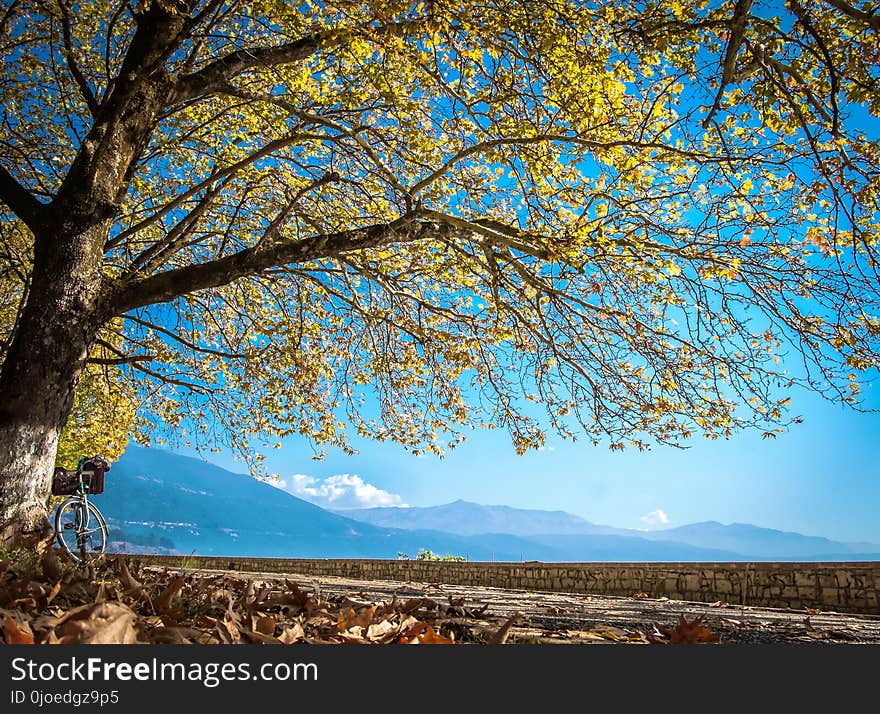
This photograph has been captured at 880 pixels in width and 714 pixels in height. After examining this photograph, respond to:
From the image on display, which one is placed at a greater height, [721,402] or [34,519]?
[721,402]

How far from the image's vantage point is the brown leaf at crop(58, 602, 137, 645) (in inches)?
77.5

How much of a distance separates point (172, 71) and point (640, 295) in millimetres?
6932

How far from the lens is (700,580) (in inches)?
343

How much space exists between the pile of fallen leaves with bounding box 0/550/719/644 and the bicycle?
3491 mm

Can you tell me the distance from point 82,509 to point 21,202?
13.1 ft

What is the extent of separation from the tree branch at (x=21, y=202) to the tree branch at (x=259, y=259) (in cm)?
127

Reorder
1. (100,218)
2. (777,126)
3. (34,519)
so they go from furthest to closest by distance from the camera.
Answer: (100,218)
(34,519)
(777,126)

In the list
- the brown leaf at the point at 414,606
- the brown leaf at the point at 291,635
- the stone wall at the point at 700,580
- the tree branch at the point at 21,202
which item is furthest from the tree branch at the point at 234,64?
the stone wall at the point at 700,580

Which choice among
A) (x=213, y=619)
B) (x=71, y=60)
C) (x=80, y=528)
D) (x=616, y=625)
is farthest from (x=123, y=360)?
(x=616, y=625)

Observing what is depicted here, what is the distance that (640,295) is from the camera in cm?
782

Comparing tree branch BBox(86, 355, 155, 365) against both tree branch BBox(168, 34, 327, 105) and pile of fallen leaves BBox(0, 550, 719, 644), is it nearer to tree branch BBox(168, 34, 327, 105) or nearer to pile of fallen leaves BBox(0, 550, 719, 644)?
tree branch BBox(168, 34, 327, 105)

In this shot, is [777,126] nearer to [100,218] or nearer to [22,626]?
[22,626]

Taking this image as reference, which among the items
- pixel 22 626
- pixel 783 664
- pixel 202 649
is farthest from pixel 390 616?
pixel 783 664

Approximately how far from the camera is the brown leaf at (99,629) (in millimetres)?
1968
